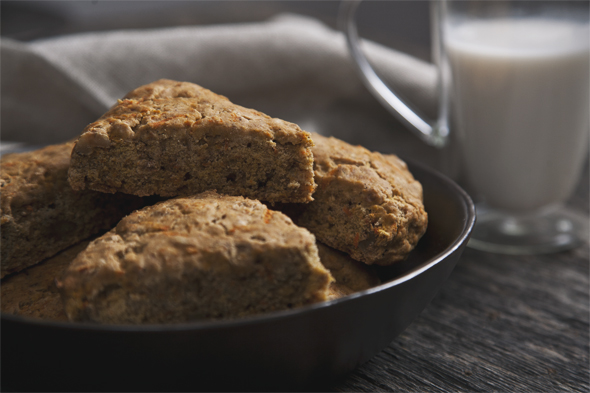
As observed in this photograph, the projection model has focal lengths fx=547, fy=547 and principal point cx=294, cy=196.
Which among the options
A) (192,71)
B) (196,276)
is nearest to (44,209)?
(196,276)

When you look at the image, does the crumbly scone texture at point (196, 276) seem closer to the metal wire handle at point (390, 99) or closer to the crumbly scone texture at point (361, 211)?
the crumbly scone texture at point (361, 211)

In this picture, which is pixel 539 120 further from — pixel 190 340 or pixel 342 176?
pixel 190 340

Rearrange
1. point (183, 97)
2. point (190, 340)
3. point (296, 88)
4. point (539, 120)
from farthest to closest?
point (296, 88)
point (539, 120)
point (183, 97)
point (190, 340)

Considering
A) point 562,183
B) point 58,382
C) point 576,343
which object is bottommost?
point 58,382

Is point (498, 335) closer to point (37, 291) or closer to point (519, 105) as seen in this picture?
point (519, 105)

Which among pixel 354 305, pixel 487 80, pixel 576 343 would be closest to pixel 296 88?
pixel 487 80

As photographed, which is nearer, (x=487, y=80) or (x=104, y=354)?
(x=104, y=354)

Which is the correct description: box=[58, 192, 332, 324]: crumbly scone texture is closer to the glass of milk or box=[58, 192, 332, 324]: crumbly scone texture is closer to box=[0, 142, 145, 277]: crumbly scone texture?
box=[0, 142, 145, 277]: crumbly scone texture

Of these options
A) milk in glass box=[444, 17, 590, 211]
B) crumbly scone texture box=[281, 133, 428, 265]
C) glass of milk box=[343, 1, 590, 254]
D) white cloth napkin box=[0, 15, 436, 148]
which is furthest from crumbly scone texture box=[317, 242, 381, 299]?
white cloth napkin box=[0, 15, 436, 148]
